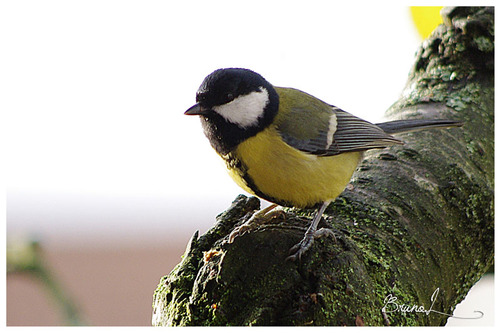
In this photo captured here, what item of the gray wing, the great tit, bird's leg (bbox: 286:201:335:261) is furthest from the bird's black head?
bird's leg (bbox: 286:201:335:261)

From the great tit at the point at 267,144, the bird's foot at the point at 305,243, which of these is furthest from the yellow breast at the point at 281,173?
the bird's foot at the point at 305,243

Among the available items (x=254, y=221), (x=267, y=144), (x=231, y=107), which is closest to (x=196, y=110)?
(x=231, y=107)

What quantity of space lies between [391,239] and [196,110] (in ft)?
2.38

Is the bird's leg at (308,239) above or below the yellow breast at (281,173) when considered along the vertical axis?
below

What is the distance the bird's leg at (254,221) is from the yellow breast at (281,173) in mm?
75

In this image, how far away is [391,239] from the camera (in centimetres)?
150

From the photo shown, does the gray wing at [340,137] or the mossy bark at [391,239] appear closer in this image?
the mossy bark at [391,239]

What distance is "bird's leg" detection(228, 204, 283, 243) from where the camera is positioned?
1.39 meters

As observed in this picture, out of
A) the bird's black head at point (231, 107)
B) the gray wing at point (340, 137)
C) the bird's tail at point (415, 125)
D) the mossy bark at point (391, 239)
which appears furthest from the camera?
the bird's tail at point (415, 125)

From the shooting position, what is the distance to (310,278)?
1234 mm

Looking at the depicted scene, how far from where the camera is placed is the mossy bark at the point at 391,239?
1.20 m

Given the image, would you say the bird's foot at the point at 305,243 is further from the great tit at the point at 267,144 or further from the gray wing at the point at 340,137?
the gray wing at the point at 340,137

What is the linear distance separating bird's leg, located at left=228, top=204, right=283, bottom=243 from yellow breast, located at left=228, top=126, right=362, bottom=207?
0.25ft
